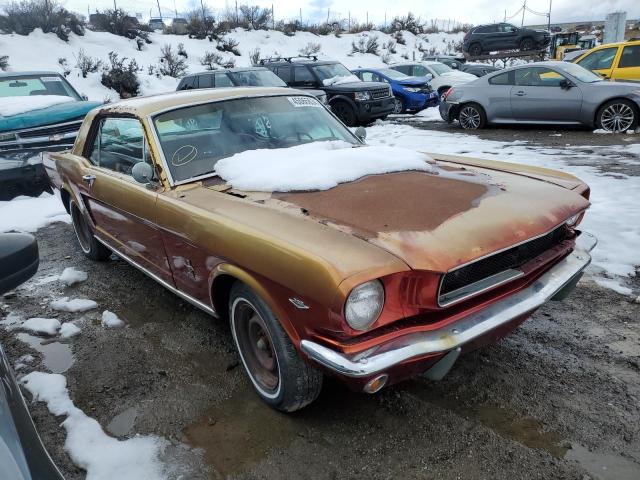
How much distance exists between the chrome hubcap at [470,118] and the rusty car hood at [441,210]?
344 inches

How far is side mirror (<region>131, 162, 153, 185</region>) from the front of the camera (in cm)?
311

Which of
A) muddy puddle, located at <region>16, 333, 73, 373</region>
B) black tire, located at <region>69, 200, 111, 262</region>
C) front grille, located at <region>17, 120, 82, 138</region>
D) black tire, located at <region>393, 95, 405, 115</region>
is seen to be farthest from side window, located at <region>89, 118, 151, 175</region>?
black tire, located at <region>393, 95, 405, 115</region>

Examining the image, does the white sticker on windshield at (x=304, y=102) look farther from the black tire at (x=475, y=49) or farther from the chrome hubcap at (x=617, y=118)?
the black tire at (x=475, y=49)

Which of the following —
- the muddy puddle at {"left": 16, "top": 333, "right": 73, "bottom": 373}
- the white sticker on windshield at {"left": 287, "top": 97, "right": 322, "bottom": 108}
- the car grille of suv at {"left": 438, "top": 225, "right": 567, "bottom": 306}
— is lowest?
the muddy puddle at {"left": 16, "top": 333, "right": 73, "bottom": 373}

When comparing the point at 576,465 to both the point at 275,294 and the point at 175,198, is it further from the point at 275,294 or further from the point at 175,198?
the point at 175,198

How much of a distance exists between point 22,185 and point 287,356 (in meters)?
6.57

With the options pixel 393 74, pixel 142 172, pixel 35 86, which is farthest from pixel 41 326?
pixel 393 74

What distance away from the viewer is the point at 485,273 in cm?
234

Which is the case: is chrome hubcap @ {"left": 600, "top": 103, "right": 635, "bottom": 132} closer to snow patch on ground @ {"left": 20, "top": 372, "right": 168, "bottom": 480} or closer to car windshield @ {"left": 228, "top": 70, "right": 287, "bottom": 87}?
car windshield @ {"left": 228, "top": 70, "right": 287, "bottom": 87}

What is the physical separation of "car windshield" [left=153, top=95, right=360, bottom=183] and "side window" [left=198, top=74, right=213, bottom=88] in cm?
867

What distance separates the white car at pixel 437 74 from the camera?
15.6 meters

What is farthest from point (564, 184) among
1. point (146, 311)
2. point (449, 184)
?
point (146, 311)

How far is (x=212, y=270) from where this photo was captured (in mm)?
2713

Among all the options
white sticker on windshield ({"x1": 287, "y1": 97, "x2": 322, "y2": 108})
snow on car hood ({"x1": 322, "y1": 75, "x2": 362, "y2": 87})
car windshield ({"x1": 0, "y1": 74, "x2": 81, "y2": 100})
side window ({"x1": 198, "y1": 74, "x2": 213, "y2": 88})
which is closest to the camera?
white sticker on windshield ({"x1": 287, "y1": 97, "x2": 322, "y2": 108})
